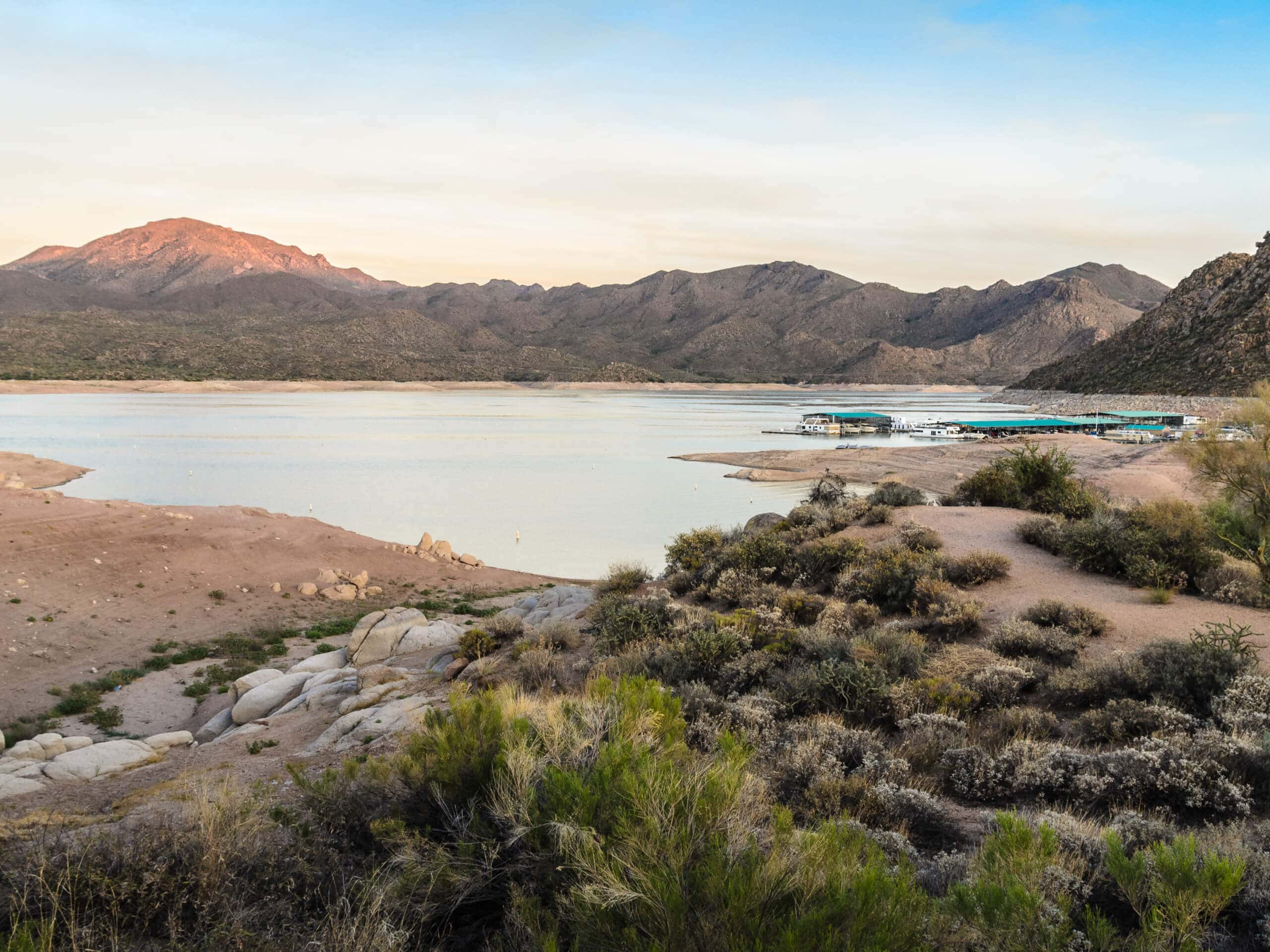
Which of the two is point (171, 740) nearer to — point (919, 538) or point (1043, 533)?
point (919, 538)

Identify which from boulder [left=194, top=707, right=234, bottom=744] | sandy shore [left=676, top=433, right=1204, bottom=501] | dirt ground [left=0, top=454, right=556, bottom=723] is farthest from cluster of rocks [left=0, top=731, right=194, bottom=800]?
sandy shore [left=676, top=433, right=1204, bottom=501]

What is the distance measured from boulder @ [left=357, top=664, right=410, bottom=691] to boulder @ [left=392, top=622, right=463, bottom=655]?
5.01 feet

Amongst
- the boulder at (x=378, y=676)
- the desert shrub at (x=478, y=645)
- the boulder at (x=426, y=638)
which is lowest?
the boulder at (x=426, y=638)

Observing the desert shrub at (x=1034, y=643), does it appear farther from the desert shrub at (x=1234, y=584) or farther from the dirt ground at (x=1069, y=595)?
the desert shrub at (x=1234, y=584)

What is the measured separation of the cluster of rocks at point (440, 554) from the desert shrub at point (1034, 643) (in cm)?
1562

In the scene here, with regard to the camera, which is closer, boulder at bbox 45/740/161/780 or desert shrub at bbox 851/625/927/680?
desert shrub at bbox 851/625/927/680

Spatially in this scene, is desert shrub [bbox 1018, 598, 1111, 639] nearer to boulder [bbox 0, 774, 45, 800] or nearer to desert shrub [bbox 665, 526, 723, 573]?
desert shrub [bbox 665, 526, 723, 573]

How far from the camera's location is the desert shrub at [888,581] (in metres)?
10.5

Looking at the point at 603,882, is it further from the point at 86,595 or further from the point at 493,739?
the point at 86,595

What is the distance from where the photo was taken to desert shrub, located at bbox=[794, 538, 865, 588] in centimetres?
1202

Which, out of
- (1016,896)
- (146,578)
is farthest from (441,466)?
(1016,896)

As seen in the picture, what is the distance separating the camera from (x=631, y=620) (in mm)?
10406

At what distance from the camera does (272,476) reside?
132 feet

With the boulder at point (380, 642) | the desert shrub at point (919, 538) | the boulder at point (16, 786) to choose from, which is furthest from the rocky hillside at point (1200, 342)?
the boulder at point (16, 786)
